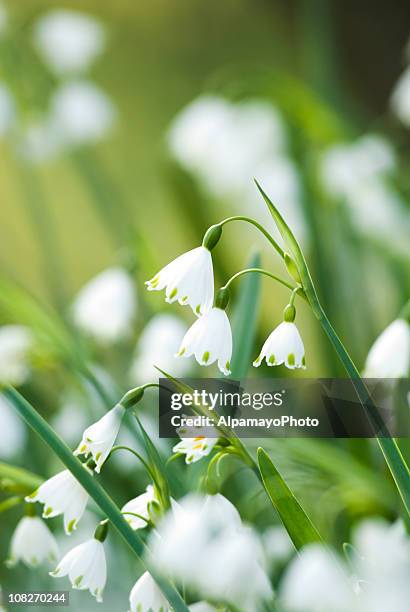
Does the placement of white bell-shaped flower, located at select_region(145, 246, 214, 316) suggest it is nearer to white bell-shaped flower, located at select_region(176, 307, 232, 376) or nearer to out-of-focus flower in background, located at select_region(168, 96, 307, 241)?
white bell-shaped flower, located at select_region(176, 307, 232, 376)

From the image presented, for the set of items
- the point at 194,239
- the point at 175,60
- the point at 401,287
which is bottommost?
the point at 401,287

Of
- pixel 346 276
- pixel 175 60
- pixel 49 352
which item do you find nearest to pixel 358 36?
pixel 175 60

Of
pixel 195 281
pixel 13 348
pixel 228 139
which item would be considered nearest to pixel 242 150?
pixel 228 139

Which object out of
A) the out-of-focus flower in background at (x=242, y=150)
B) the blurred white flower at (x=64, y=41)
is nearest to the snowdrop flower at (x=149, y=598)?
the out-of-focus flower in background at (x=242, y=150)

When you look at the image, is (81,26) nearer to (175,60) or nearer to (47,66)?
(47,66)

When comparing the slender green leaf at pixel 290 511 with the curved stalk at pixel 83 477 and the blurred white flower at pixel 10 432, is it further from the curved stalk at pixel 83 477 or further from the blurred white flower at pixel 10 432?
the blurred white flower at pixel 10 432

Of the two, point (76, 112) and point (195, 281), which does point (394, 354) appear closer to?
point (195, 281)
